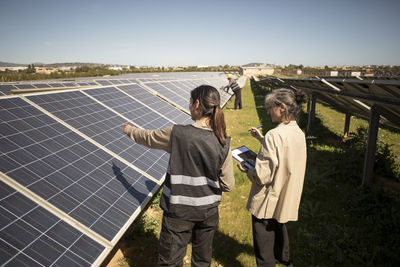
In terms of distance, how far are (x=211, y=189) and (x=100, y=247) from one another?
4.75 ft

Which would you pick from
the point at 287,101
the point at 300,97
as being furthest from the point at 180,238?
the point at 300,97

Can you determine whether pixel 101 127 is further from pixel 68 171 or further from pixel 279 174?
pixel 279 174

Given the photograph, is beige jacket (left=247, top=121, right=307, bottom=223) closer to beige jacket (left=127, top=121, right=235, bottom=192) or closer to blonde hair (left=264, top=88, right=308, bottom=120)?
blonde hair (left=264, top=88, right=308, bottom=120)

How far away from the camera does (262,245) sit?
2918 mm

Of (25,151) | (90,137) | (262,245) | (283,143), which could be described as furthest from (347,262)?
(25,151)

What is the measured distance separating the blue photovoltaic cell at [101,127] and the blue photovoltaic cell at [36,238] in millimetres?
1748

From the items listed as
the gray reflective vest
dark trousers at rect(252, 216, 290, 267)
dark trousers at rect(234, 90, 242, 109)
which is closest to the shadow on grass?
dark trousers at rect(252, 216, 290, 267)

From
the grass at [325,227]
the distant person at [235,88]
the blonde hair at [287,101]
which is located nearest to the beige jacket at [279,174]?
the blonde hair at [287,101]

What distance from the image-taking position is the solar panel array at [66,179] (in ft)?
7.48

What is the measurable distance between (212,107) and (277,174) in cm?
116

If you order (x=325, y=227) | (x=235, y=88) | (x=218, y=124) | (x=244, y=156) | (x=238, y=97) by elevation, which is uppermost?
(x=235, y=88)

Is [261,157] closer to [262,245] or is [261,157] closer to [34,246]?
[262,245]

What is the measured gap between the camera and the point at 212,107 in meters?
2.45

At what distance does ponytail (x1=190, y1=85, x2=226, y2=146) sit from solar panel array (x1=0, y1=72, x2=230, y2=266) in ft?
5.89
